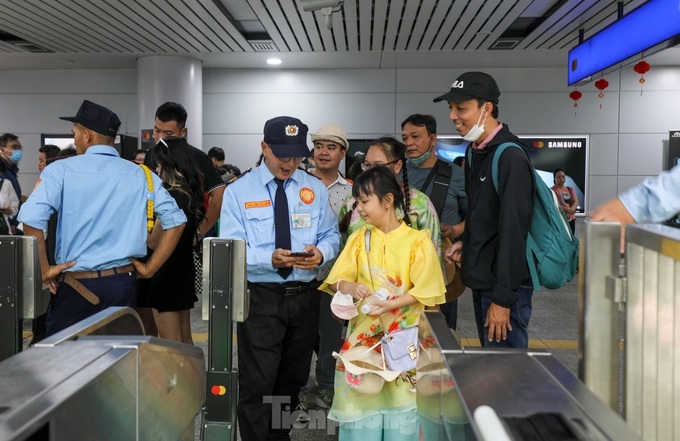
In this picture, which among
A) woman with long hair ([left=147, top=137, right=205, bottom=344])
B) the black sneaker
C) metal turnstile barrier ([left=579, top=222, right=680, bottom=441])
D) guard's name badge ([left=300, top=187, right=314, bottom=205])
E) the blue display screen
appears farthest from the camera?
the blue display screen

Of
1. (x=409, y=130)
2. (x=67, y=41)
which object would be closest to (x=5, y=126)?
(x=67, y=41)

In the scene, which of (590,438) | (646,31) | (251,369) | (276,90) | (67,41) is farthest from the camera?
(276,90)

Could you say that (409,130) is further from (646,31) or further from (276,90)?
(276,90)

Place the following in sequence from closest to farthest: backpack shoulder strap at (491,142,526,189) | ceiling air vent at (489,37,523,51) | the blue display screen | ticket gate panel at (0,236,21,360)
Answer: ticket gate panel at (0,236,21,360)
backpack shoulder strap at (491,142,526,189)
the blue display screen
ceiling air vent at (489,37,523,51)

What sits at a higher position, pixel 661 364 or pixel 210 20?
pixel 210 20

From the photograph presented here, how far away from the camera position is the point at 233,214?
2727 mm

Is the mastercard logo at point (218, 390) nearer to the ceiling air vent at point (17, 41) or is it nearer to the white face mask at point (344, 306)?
the white face mask at point (344, 306)

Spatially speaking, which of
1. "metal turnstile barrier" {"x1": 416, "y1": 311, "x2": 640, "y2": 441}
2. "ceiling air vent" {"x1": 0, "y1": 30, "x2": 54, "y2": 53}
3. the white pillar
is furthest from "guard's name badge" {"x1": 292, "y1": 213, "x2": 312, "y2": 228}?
"ceiling air vent" {"x1": 0, "y1": 30, "x2": 54, "y2": 53}

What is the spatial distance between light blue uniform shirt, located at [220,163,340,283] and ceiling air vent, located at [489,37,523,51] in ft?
20.7

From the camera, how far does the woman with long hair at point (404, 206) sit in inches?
114

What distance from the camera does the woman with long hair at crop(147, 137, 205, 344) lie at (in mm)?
3264

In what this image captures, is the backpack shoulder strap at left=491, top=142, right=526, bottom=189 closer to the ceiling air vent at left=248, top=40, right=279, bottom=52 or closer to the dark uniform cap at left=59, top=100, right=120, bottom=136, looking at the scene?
the dark uniform cap at left=59, top=100, right=120, bottom=136

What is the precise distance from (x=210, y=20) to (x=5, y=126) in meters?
5.56

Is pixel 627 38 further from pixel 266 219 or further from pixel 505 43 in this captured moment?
pixel 266 219
